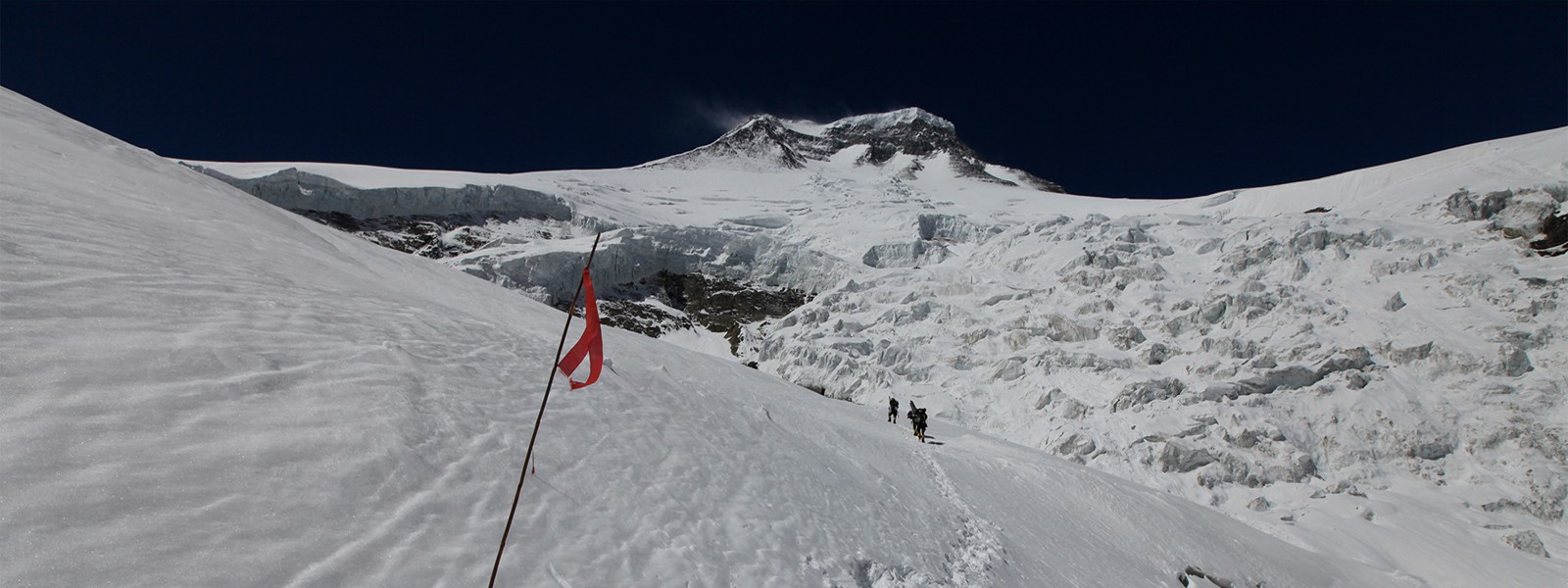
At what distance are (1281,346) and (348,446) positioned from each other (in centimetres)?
4112

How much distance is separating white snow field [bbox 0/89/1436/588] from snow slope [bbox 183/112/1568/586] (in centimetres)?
1897

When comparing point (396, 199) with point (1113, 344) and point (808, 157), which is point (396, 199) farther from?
point (808, 157)

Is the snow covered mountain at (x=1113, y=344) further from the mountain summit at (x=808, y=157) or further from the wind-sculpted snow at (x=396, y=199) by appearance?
the mountain summit at (x=808, y=157)

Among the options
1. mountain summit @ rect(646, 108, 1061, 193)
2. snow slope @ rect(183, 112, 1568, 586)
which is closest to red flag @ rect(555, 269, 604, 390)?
snow slope @ rect(183, 112, 1568, 586)

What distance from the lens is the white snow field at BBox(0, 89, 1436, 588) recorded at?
408 centimetres

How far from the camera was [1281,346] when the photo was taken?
34.7 meters

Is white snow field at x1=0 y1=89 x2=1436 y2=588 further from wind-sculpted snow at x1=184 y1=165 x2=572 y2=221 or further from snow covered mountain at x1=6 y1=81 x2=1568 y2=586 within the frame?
wind-sculpted snow at x1=184 y1=165 x2=572 y2=221

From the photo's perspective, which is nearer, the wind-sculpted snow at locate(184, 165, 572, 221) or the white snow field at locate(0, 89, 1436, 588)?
the white snow field at locate(0, 89, 1436, 588)

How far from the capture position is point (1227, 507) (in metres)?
27.5

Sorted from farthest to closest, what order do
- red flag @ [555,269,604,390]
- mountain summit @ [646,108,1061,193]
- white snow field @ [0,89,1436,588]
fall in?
mountain summit @ [646,108,1061,193], red flag @ [555,269,604,390], white snow field @ [0,89,1436,588]

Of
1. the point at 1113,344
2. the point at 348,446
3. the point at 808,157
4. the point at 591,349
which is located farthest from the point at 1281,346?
the point at 808,157

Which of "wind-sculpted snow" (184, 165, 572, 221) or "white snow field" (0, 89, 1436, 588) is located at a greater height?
"wind-sculpted snow" (184, 165, 572, 221)

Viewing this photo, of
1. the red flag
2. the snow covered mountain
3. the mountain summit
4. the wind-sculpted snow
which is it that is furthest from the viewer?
the mountain summit

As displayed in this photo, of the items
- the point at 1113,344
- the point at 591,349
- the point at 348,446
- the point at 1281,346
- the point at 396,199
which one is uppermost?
the point at 396,199
